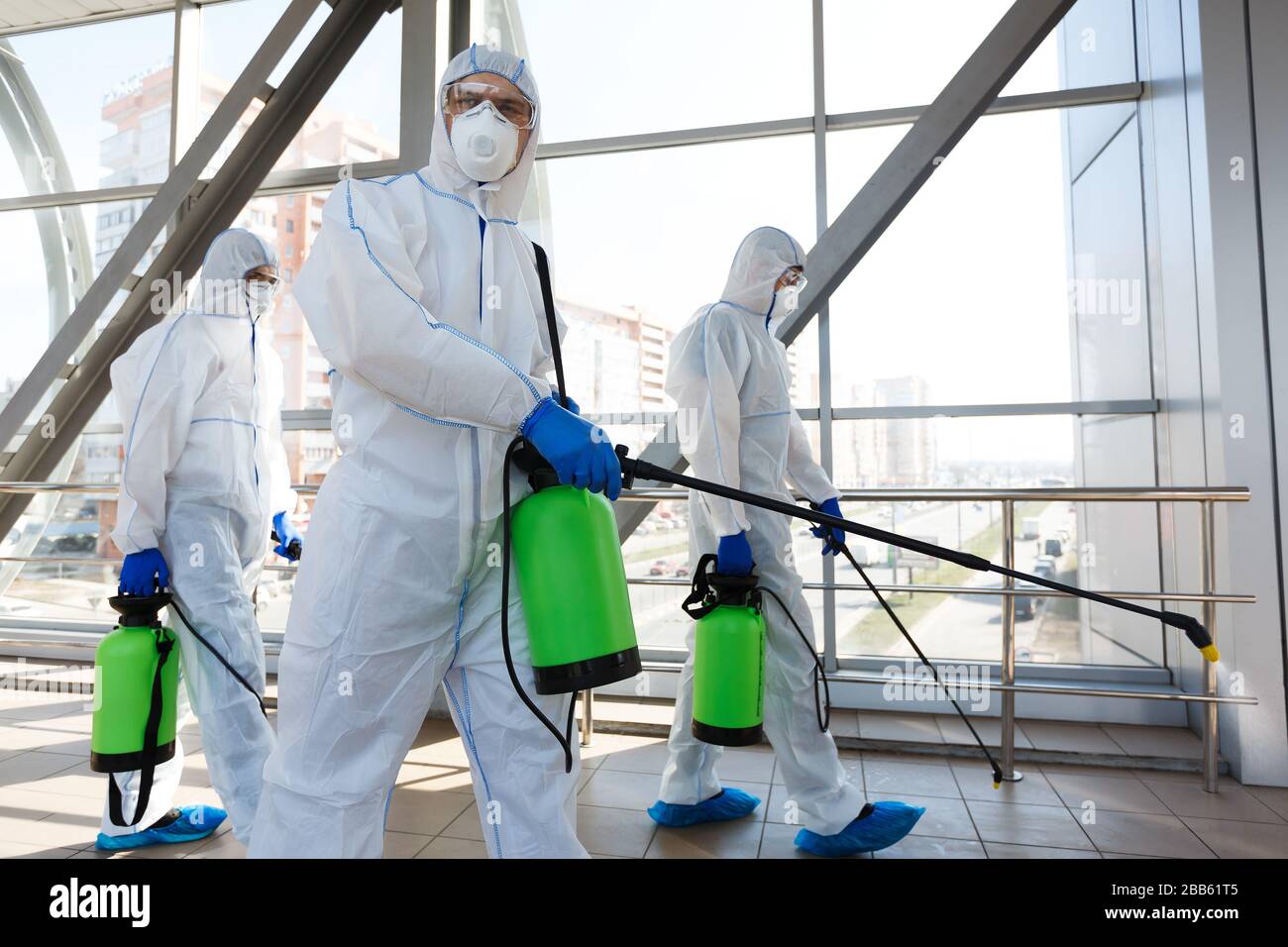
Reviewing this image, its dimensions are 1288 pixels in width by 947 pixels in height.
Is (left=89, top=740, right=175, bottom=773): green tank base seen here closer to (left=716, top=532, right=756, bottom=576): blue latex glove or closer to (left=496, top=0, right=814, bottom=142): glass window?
(left=716, top=532, right=756, bottom=576): blue latex glove

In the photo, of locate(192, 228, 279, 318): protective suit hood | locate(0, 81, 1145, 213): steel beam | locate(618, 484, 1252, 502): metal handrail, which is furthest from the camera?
locate(0, 81, 1145, 213): steel beam

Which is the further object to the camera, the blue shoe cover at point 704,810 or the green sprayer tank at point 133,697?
the blue shoe cover at point 704,810

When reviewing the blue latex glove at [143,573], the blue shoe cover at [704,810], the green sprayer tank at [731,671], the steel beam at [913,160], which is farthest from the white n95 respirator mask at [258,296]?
the blue shoe cover at [704,810]

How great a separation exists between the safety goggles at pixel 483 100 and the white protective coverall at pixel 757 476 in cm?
A: 84

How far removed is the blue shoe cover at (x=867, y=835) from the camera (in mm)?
1793

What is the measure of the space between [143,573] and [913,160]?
2.62m

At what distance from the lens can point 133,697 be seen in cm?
167

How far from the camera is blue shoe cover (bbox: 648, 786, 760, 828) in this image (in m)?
1.98

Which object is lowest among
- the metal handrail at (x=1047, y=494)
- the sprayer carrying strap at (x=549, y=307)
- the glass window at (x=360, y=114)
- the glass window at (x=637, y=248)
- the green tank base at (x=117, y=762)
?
the green tank base at (x=117, y=762)

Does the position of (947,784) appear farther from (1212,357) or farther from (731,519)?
(1212,357)

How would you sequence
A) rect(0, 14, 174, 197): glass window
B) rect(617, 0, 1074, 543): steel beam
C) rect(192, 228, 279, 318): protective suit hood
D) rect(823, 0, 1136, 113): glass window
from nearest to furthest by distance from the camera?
rect(192, 228, 279, 318): protective suit hood, rect(617, 0, 1074, 543): steel beam, rect(823, 0, 1136, 113): glass window, rect(0, 14, 174, 197): glass window

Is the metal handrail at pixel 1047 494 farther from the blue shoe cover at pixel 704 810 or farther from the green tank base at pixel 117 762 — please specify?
the green tank base at pixel 117 762

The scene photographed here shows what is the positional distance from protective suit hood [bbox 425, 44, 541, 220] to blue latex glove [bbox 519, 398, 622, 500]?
1.22 feet

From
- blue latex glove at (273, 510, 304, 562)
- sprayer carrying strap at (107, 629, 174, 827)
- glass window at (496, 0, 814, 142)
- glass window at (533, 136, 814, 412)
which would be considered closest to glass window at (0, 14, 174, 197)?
glass window at (496, 0, 814, 142)
